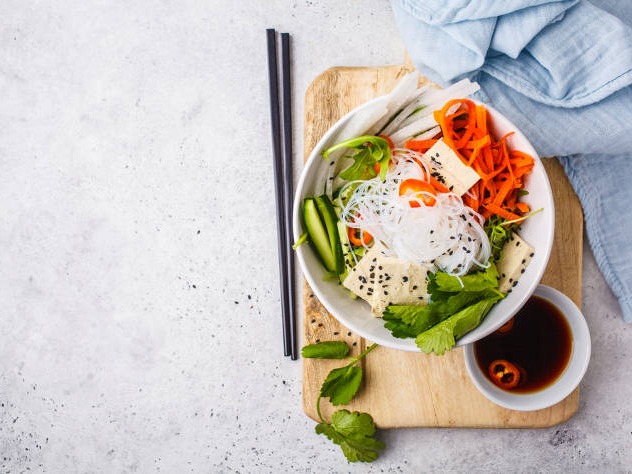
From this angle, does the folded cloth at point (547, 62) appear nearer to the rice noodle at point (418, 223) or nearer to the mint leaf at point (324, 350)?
the rice noodle at point (418, 223)

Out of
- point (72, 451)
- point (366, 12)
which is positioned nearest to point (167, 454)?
point (72, 451)

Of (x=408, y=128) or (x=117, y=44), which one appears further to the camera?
(x=117, y=44)

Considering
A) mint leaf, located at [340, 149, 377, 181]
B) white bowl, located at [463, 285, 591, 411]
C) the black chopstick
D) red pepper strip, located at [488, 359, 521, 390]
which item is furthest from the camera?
the black chopstick

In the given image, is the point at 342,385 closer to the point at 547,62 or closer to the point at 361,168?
the point at 361,168

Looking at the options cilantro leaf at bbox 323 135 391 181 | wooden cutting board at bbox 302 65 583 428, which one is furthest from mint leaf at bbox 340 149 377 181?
wooden cutting board at bbox 302 65 583 428

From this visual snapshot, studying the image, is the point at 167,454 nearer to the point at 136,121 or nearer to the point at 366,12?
the point at 136,121

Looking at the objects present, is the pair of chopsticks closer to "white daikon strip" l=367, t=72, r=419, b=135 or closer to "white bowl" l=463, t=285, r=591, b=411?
"white daikon strip" l=367, t=72, r=419, b=135

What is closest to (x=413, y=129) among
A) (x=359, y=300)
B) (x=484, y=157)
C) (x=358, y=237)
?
(x=484, y=157)
